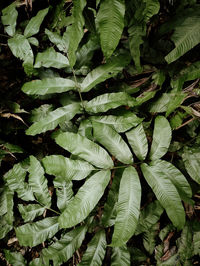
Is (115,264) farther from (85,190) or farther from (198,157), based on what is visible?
(198,157)

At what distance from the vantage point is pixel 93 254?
1270mm

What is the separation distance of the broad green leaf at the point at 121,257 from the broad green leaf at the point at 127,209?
40 cm

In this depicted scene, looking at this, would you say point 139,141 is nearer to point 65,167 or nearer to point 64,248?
point 65,167

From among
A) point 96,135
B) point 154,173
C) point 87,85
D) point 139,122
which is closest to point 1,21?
point 87,85

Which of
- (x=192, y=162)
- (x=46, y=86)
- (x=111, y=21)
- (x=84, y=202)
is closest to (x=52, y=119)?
(x=46, y=86)

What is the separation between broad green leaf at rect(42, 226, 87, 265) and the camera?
125 cm

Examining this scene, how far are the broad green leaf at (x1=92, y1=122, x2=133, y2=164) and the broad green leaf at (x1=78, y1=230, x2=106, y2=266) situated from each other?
0.55m

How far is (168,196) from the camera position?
105 centimetres

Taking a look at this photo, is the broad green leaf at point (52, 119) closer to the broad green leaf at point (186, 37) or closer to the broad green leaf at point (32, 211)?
the broad green leaf at point (32, 211)

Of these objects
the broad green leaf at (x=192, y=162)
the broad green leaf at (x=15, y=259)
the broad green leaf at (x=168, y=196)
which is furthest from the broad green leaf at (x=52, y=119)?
the broad green leaf at (x=15, y=259)

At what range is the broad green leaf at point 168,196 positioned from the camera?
102 cm

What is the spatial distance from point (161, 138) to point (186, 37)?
57cm

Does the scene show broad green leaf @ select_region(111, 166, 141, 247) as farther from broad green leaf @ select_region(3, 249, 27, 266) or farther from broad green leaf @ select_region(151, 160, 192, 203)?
broad green leaf @ select_region(3, 249, 27, 266)

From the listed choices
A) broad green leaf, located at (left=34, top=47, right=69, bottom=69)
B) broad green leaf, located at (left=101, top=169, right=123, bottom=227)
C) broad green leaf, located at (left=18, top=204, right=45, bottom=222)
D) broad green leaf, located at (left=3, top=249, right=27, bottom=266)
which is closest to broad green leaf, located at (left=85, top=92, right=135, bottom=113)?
broad green leaf, located at (left=34, top=47, right=69, bottom=69)
